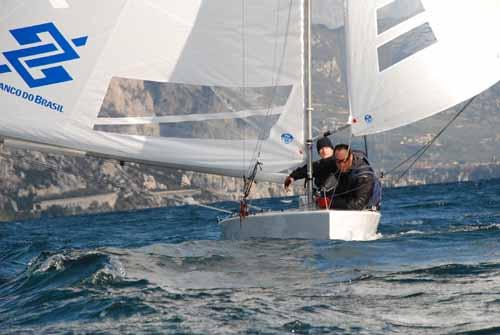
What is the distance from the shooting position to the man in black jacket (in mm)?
15336

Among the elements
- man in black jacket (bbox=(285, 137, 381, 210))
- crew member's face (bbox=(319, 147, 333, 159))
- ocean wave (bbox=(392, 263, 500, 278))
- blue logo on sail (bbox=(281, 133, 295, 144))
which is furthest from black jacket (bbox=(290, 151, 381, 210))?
ocean wave (bbox=(392, 263, 500, 278))

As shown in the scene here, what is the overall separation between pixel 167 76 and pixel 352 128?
10.4ft

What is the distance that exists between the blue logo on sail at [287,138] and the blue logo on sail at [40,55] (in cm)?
354

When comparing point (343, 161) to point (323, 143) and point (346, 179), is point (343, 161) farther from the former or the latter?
point (323, 143)

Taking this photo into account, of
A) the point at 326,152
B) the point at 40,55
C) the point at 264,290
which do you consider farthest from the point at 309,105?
the point at 264,290

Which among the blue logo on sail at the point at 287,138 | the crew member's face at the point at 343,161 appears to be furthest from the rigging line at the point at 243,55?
the crew member's face at the point at 343,161

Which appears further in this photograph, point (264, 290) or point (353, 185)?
point (353, 185)

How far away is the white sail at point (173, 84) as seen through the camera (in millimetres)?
15781

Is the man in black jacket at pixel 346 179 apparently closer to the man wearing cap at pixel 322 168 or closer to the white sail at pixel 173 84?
the man wearing cap at pixel 322 168

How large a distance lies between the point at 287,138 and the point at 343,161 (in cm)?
109

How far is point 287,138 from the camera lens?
627 inches

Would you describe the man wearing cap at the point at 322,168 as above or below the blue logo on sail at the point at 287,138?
below

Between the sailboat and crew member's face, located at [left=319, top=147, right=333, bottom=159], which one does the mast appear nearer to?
the sailboat

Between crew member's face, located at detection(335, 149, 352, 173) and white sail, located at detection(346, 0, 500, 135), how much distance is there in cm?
43
